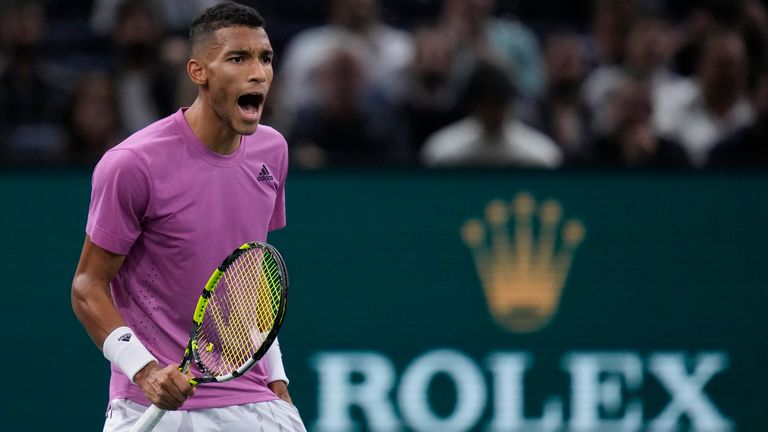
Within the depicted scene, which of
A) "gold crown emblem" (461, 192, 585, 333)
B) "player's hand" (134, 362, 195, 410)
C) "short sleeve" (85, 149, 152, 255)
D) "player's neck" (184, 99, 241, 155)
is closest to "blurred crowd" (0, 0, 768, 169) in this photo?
"gold crown emblem" (461, 192, 585, 333)

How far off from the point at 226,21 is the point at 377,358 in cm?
287

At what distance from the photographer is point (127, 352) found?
12.3ft

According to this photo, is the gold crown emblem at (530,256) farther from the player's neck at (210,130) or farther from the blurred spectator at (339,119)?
the player's neck at (210,130)

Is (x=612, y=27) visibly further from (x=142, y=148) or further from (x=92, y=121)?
(x=142, y=148)

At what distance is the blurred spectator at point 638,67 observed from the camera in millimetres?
7566

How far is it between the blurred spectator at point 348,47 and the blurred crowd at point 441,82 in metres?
0.01

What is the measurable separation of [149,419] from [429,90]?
377 centimetres

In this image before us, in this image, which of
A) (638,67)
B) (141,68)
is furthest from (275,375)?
(638,67)

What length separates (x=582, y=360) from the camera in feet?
21.3

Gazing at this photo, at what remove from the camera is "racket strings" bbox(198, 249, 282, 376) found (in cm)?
394

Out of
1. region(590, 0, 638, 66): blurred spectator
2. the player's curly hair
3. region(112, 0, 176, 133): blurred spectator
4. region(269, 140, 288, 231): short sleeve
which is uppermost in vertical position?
region(590, 0, 638, 66): blurred spectator

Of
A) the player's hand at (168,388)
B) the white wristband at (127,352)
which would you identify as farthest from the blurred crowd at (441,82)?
the player's hand at (168,388)

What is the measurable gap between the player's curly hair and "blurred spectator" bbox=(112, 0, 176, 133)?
3285 millimetres

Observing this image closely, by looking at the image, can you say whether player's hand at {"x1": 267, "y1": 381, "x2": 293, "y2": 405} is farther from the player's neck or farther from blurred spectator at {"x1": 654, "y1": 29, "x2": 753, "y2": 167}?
blurred spectator at {"x1": 654, "y1": 29, "x2": 753, "y2": 167}
